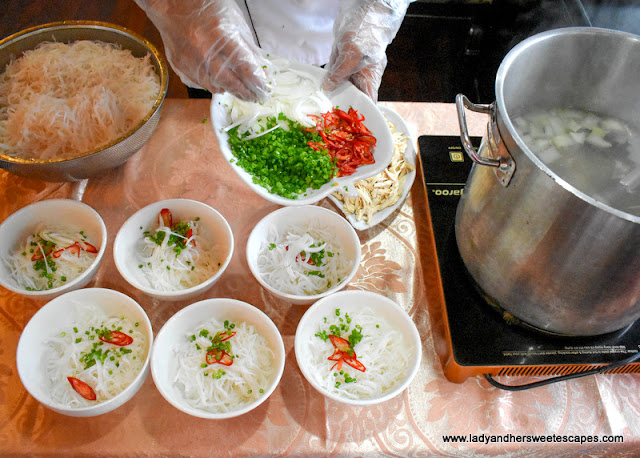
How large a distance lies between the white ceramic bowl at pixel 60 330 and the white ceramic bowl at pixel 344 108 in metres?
0.45

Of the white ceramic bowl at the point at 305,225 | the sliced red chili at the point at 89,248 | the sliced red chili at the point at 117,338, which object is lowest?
the sliced red chili at the point at 117,338

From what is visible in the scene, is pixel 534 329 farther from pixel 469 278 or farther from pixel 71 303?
pixel 71 303

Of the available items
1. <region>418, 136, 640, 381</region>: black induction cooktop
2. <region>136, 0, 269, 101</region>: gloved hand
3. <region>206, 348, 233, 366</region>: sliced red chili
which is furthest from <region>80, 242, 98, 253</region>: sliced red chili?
<region>418, 136, 640, 381</region>: black induction cooktop

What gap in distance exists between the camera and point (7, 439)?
3.70 feet

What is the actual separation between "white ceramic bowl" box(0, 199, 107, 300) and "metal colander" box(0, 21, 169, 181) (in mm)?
99

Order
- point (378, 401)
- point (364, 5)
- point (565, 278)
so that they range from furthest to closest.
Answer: point (364, 5), point (378, 401), point (565, 278)

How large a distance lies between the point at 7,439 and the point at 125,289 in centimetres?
44

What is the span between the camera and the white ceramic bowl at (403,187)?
1.46 meters

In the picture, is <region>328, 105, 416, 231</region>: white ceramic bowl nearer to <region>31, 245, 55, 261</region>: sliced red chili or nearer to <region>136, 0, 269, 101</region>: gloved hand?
<region>136, 0, 269, 101</region>: gloved hand

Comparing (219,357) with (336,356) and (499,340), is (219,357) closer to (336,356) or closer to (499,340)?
(336,356)

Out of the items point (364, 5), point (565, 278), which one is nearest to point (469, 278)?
point (565, 278)

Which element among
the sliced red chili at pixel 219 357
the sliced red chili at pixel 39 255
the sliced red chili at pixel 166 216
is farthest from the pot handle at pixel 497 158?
the sliced red chili at pixel 39 255

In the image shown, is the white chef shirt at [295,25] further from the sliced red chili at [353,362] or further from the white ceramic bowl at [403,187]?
the sliced red chili at [353,362]

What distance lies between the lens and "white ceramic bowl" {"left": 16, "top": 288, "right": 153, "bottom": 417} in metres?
1.08
